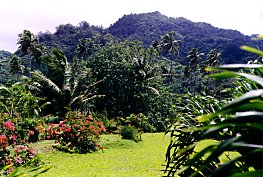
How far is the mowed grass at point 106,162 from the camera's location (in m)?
8.18

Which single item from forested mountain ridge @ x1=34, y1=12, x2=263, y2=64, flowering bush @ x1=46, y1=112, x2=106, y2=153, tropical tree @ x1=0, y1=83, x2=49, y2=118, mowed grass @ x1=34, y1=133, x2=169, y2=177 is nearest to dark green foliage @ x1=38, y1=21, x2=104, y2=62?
forested mountain ridge @ x1=34, y1=12, x2=263, y2=64

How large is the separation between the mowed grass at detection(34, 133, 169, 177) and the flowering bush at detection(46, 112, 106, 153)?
40cm

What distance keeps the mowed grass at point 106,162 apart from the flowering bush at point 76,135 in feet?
1.31

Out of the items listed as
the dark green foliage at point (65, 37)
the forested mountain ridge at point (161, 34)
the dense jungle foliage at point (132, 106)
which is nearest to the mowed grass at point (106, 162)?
the dense jungle foliage at point (132, 106)

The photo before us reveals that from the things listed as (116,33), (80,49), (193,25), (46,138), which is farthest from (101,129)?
(193,25)

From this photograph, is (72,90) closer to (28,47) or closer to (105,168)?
(105,168)

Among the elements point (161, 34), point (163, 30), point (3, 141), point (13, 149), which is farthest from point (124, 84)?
point (163, 30)

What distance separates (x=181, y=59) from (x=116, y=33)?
50.6 m

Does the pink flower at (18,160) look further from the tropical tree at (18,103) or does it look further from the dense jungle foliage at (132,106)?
the tropical tree at (18,103)

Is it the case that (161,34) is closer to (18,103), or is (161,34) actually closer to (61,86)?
(61,86)

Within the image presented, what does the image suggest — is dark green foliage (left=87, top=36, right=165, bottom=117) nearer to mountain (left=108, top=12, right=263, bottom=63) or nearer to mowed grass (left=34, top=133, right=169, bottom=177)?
mowed grass (left=34, top=133, right=169, bottom=177)

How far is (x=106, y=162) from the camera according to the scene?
9.95 m

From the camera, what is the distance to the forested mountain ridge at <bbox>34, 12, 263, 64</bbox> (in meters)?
A: 91.2

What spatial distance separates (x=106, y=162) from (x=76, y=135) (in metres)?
2.46
